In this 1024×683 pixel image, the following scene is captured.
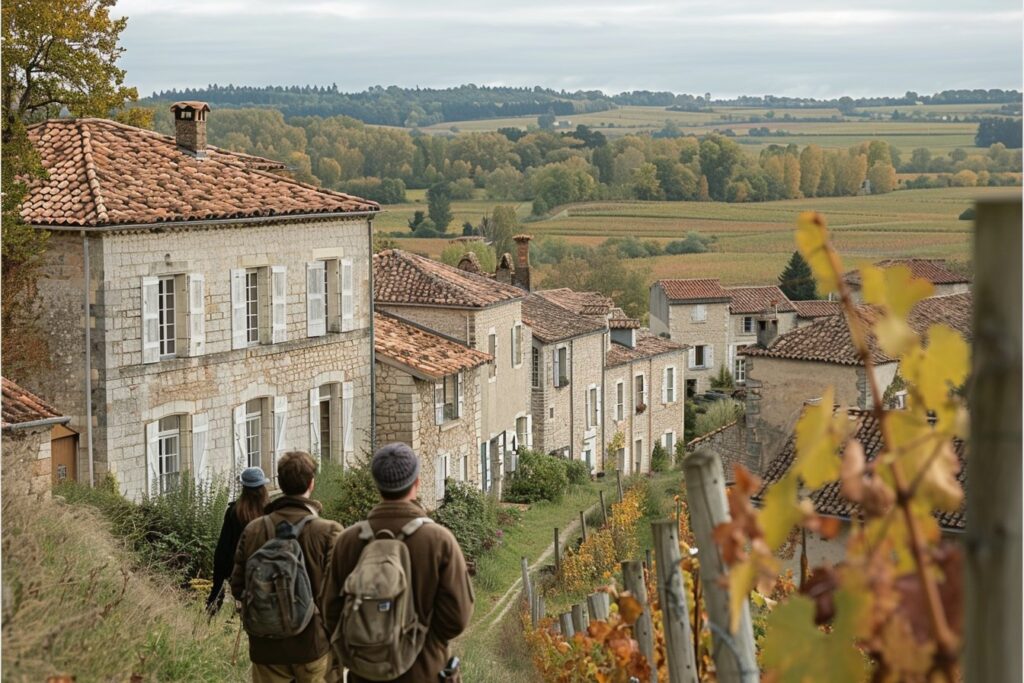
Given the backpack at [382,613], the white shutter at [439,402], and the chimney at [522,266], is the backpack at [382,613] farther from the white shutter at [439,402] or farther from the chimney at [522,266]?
the chimney at [522,266]

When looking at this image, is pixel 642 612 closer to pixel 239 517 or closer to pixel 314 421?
pixel 239 517

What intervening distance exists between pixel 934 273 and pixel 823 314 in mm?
10094

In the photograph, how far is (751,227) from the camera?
394 feet

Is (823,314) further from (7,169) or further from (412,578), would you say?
(412,578)

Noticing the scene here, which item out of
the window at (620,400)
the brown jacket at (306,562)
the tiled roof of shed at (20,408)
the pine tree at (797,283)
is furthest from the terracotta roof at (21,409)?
the pine tree at (797,283)

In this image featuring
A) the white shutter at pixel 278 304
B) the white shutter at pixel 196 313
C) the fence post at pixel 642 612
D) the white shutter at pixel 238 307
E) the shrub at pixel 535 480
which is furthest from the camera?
the shrub at pixel 535 480

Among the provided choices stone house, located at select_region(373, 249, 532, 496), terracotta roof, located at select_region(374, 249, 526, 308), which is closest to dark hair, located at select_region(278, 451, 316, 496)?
stone house, located at select_region(373, 249, 532, 496)

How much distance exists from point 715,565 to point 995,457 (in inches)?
69.0

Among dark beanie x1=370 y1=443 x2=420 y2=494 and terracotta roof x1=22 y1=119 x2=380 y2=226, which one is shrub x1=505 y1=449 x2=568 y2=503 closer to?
terracotta roof x1=22 y1=119 x2=380 y2=226

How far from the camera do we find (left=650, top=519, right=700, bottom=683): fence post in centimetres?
471

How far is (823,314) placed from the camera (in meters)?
65.4

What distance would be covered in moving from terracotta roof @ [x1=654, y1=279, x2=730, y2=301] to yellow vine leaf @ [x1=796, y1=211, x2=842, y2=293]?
2335 inches

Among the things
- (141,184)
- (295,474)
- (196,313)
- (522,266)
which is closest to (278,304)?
(196,313)

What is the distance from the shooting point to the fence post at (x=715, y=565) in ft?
10.7
